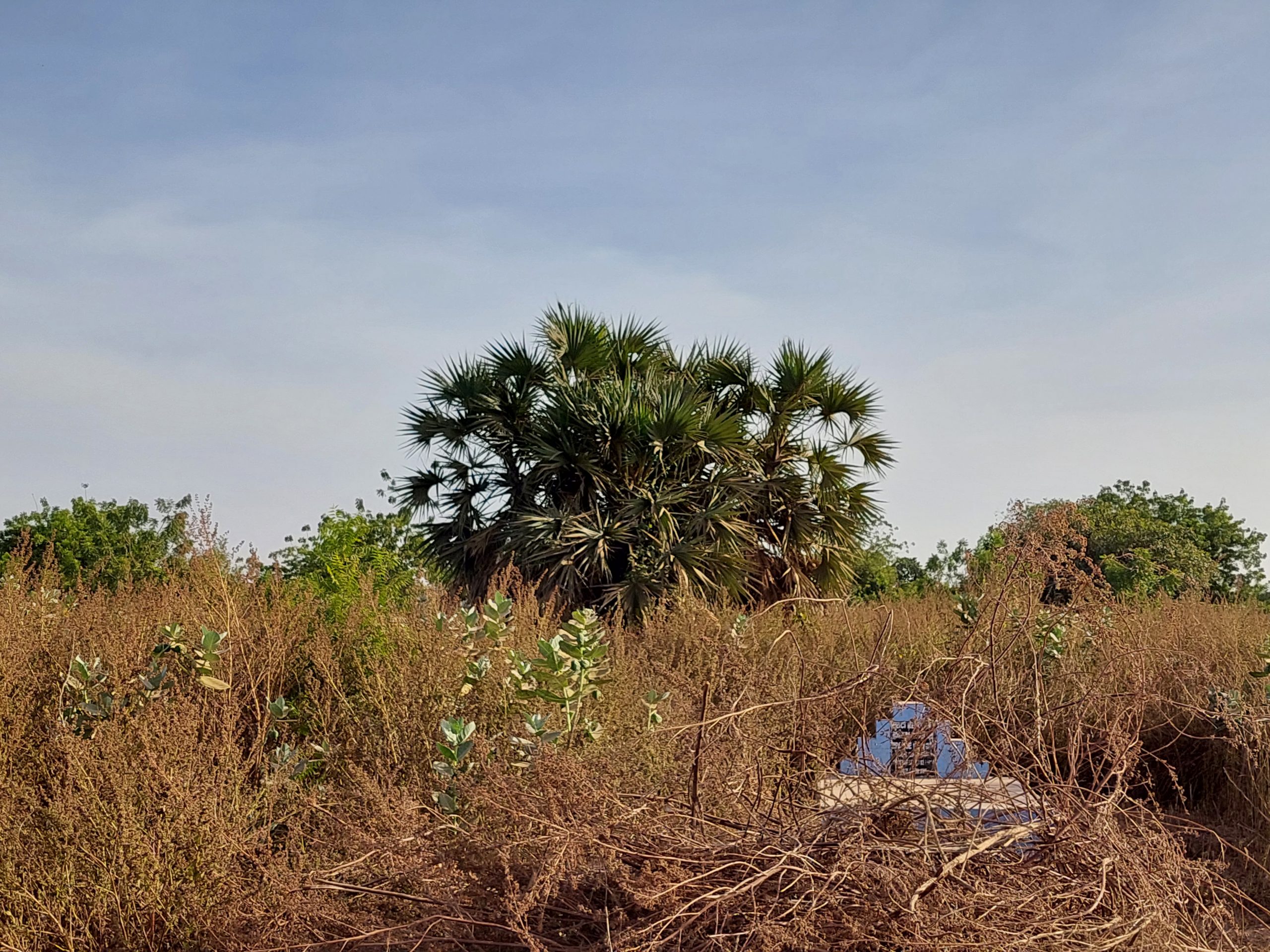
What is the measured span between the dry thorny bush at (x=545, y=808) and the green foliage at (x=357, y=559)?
2.91 ft

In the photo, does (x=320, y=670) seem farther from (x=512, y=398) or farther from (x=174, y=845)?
(x=512, y=398)

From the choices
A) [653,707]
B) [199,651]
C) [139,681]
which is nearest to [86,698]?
[139,681]

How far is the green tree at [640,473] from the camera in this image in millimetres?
12539

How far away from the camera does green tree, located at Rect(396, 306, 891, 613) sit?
12.5m

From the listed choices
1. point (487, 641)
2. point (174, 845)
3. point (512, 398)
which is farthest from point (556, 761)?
point (512, 398)

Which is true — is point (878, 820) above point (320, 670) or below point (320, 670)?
below

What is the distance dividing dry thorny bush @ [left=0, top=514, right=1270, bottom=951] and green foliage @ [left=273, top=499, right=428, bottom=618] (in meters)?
0.89

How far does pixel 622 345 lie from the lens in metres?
14.7

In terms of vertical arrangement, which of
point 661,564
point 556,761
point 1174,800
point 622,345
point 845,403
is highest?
point 622,345

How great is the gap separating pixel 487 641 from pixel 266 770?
1438 mm

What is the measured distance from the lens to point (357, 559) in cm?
745

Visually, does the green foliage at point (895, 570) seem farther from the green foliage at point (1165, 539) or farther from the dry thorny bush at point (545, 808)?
the dry thorny bush at point (545, 808)

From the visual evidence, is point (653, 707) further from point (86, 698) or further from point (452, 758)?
point (86, 698)

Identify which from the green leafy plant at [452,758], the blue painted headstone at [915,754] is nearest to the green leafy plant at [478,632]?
the green leafy plant at [452,758]
